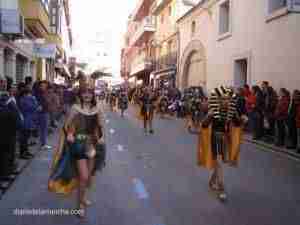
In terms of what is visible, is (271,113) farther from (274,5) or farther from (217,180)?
(217,180)

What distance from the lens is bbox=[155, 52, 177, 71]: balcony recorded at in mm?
34875

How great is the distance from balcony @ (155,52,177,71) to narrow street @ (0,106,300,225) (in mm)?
24321

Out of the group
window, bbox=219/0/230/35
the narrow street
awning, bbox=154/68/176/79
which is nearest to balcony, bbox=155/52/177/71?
awning, bbox=154/68/176/79

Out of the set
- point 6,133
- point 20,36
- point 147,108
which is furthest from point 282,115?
point 20,36

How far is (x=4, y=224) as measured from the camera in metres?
5.39

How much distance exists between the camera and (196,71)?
1125 inches

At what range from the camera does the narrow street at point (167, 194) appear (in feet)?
18.5

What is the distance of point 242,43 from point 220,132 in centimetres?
1377

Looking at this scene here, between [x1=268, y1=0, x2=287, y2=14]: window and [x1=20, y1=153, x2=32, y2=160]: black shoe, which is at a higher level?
[x1=268, y1=0, x2=287, y2=14]: window

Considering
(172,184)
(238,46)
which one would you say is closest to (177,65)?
(238,46)

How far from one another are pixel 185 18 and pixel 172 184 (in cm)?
2452

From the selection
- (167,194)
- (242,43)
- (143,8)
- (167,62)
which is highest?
(143,8)

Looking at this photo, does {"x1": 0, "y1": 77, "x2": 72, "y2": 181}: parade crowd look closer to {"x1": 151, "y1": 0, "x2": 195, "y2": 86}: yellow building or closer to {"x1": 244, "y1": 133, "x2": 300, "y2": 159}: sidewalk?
{"x1": 244, "y1": 133, "x2": 300, "y2": 159}: sidewalk

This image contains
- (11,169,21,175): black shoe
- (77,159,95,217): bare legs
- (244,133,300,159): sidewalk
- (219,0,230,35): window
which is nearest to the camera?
(77,159,95,217): bare legs
